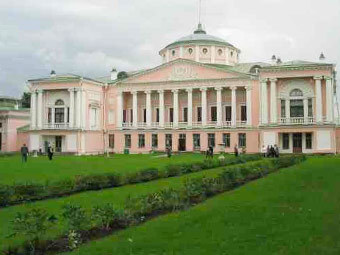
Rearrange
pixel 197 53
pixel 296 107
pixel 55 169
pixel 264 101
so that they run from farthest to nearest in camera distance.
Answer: pixel 197 53 → pixel 296 107 → pixel 264 101 → pixel 55 169

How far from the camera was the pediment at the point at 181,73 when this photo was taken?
59.8 m

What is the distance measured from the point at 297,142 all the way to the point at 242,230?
47.3 m

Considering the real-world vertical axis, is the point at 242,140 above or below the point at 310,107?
below

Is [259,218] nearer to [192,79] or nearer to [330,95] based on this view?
[330,95]

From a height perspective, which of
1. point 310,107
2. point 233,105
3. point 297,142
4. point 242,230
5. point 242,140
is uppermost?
point 233,105

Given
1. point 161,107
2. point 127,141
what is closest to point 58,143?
point 127,141

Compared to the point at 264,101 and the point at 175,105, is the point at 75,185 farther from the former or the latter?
the point at 175,105

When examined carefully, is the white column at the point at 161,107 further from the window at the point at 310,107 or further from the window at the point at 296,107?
the window at the point at 310,107

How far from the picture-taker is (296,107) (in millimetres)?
57125

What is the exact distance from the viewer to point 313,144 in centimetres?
5412

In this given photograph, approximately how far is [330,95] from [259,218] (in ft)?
149

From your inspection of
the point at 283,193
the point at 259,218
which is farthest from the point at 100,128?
the point at 259,218

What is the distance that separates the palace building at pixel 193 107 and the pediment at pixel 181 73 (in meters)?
0.12

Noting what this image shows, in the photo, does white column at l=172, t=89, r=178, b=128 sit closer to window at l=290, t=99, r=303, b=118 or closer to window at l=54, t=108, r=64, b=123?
window at l=290, t=99, r=303, b=118
